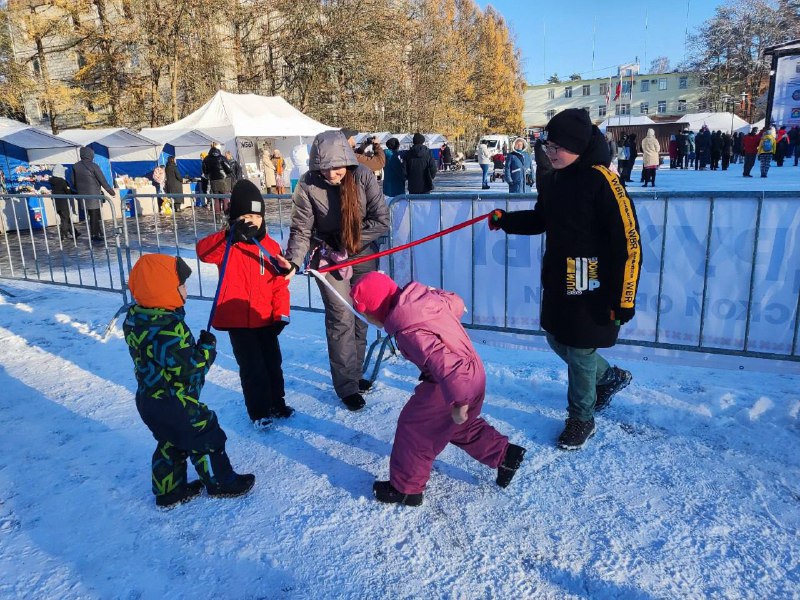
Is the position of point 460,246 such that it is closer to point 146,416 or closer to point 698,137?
point 146,416

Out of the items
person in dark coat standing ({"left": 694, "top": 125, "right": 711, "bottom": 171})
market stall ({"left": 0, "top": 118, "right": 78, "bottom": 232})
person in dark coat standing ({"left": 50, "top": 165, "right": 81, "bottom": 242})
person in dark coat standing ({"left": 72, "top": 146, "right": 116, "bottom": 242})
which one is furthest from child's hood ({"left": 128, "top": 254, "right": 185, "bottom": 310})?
person in dark coat standing ({"left": 694, "top": 125, "right": 711, "bottom": 171})

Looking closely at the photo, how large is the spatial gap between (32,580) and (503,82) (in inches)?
2629

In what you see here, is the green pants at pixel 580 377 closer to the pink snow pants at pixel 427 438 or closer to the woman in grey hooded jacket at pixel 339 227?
the pink snow pants at pixel 427 438

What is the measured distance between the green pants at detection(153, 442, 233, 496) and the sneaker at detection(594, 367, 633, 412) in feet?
7.72

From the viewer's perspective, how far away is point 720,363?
4012mm

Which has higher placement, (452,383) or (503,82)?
(503,82)

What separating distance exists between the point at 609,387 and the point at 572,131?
5.69 ft

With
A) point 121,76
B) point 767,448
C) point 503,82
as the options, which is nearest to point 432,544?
point 767,448

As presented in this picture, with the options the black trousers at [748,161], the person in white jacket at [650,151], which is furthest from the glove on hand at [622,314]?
the black trousers at [748,161]

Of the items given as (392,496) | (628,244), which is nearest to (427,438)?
(392,496)

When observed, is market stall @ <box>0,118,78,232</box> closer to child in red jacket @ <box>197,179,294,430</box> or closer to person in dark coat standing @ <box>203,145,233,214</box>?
person in dark coat standing @ <box>203,145,233,214</box>

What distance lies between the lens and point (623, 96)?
3440 inches

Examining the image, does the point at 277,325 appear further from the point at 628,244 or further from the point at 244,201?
the point at 628,244

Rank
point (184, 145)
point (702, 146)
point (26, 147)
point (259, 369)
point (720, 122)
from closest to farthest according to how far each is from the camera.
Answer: point (259, 369) → point (26, 147) → point (184, 145) → point (702, 146) → point (720, 122)
